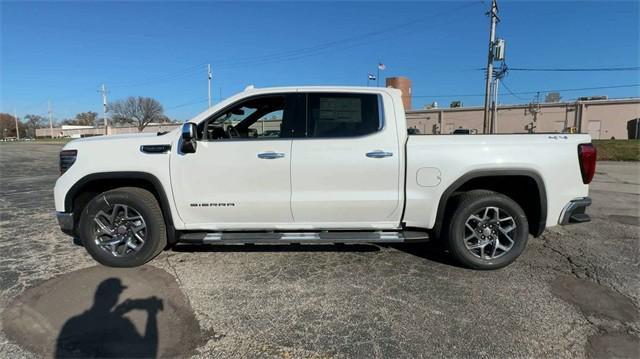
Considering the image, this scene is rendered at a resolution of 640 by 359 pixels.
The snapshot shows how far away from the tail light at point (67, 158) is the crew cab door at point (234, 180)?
106 centimetres

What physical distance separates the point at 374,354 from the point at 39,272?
3673 mm

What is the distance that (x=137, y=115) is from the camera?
7338cm

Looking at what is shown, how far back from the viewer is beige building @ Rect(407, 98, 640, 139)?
42.9 meters

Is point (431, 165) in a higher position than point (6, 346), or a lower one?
higher

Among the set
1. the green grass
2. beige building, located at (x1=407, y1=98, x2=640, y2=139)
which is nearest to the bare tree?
beige building, located at (x1=407, y1=98, x2=640, y2=139)

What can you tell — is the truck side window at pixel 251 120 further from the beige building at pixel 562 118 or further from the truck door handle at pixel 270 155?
the beige building at pixel 562 118

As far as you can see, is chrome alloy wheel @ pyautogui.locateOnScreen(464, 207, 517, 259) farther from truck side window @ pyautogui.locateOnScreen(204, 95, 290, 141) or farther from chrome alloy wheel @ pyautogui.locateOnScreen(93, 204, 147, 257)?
chrome alloy wheel @ pyautogui.locateOnScreen(93, 204, 147, 257)

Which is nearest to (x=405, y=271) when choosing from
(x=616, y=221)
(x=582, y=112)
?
(x=616, y=221)

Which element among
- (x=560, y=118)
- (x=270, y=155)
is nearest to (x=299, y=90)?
(x=270, y=155)

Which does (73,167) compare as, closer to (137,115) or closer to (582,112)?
(582,112)

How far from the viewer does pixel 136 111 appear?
241 ft

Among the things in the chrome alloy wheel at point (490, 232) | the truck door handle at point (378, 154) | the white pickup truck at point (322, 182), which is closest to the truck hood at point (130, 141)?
the white pickup truck at point (322, 182)

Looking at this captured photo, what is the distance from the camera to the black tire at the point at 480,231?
160 inches

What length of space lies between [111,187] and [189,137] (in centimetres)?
124
